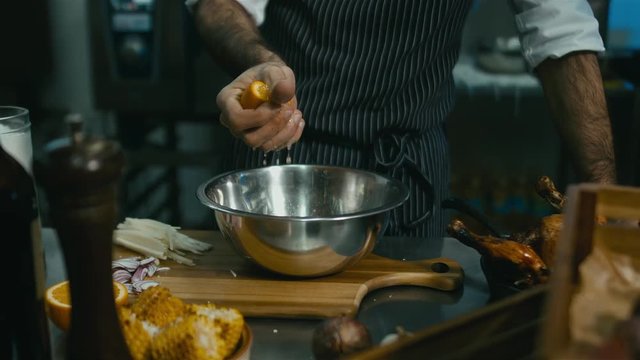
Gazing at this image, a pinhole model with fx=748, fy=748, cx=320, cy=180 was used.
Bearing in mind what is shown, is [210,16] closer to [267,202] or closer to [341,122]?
[341,122]

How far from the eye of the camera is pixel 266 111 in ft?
A: 4.29

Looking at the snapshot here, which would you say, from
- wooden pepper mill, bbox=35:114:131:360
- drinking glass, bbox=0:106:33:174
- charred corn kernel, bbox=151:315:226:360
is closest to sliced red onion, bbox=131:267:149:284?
drinking glass, bbox=0:106:33:174

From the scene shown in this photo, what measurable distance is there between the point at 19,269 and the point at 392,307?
1.95 feet

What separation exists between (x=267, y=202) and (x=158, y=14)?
1.74 meters

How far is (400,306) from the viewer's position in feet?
3.91

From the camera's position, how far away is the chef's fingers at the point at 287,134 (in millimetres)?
1364

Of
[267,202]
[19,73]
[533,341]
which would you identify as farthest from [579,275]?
[19,73]

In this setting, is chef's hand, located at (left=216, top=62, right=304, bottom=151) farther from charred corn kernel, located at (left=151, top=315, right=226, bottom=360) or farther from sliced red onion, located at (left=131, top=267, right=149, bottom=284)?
charred corn kernel, located at (left=151, top=315, right=226, bottom=360)

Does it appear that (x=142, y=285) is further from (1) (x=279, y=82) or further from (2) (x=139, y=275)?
(1) (x=279, y=82)

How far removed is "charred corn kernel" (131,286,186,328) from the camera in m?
0.95

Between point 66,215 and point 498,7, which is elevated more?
point 498,7

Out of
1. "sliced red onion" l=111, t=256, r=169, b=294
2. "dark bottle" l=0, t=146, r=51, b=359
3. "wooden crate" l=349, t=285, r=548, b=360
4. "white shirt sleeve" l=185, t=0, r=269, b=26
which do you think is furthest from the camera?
"white shirt sleeve" l=185, t=0, r=269, b=26

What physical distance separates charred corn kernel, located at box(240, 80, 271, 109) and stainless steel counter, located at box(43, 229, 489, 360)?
1.17ft

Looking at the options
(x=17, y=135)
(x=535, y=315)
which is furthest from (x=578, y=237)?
(x=17, y=135)
